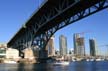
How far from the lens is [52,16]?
9112 cm

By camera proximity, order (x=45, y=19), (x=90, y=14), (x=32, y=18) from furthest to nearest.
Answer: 1. (x=32, y=18)
2. (x=45, y=19)
3. (x=90, y=14)

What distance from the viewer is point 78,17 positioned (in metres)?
83.9

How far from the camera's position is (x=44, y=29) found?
113250 millimetres

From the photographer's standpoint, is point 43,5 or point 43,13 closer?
point 43,5

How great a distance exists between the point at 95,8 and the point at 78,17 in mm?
11352

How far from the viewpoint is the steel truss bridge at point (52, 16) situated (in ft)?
240

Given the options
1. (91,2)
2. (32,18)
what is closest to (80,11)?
(91,2)

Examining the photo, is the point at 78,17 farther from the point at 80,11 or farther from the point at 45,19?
the point at 45,19

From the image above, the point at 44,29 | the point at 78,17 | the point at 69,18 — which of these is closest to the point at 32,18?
the point at 44,29

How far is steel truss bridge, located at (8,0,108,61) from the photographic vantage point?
73000mm

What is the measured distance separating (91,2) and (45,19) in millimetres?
29410

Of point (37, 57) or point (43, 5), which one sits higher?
point (43, 5)

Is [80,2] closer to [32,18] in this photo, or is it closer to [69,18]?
[69,18]

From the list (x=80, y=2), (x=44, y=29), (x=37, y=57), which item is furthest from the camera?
(x=37, y=57)
